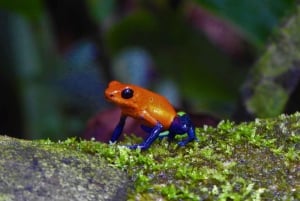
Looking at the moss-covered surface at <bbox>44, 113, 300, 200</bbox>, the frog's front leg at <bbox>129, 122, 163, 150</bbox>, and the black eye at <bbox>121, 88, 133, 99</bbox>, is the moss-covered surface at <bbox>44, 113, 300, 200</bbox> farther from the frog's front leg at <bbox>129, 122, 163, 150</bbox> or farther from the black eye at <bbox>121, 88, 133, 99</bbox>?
the black eye at <bbox>121, 88, 133, 99</bbox>

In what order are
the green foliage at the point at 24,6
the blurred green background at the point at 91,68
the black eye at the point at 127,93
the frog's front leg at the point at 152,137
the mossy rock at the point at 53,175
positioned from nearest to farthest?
the mossy rock at the point at 53,175, the frog's front leg at the point at 152,137, the black eye at the point at 127,93, the green foliage at the point at 24,6, the blurred green background at the point at 91,68

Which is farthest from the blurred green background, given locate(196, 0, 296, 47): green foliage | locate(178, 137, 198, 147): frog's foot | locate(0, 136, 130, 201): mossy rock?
locate(0, 136, 130, 201): mossy rock

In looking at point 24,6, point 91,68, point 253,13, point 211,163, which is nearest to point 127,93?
point 211,163

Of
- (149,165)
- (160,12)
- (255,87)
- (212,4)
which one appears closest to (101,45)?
(160,12)

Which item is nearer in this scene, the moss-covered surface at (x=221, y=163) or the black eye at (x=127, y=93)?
the moss-covered surface at (x=221, y=163)

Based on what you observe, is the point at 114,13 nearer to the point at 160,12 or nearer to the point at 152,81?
the point at 152,81

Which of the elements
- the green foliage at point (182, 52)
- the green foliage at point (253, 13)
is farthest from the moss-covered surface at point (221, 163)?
the green foliage at point (182, 52)

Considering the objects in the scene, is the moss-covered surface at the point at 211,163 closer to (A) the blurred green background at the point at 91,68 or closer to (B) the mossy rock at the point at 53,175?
(B) the mossy rock at the point at 53,175

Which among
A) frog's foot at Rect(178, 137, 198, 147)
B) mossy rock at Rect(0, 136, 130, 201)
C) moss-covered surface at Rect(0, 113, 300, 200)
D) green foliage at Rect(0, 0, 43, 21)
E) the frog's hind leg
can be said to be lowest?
mossy rock at Rect(0, 136, 130, 201)
